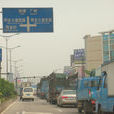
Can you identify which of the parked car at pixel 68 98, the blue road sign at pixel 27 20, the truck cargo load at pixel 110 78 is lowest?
the parked car at pixel 68 98

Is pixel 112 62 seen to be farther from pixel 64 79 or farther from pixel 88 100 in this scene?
pixel 64 79

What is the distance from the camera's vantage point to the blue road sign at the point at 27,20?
88.3 ft

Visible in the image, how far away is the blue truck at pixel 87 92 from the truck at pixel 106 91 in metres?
2.09

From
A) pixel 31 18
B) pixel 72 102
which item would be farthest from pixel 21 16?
pixel 72 102

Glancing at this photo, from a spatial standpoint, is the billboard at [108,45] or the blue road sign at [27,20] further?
the billboard at [108,45]

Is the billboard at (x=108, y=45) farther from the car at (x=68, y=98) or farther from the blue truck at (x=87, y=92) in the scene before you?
the blue truck at (x=87, y=92)

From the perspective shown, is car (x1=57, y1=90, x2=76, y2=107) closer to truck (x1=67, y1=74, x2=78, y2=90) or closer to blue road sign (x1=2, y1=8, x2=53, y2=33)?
truck (x1=67, y1=74, x2=78, y2=90)

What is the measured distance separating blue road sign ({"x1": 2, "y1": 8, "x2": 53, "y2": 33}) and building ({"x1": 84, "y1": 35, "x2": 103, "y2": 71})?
3722 inches

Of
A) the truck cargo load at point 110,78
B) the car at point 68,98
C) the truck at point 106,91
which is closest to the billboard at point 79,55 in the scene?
the car at point 68,98

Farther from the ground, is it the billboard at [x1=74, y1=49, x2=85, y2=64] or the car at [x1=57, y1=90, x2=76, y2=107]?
the billboard at [x1=74, y1=49, x2=85, y2=64]

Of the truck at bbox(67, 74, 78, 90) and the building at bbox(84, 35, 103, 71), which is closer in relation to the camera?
the truck at bbox(67, 74, 78, 90)

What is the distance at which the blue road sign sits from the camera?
26922mm

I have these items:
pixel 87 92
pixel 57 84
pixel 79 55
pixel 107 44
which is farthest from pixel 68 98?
pixel 79 55

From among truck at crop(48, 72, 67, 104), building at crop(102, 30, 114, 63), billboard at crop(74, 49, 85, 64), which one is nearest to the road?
truck at crop(48, 72, 67, 104)
